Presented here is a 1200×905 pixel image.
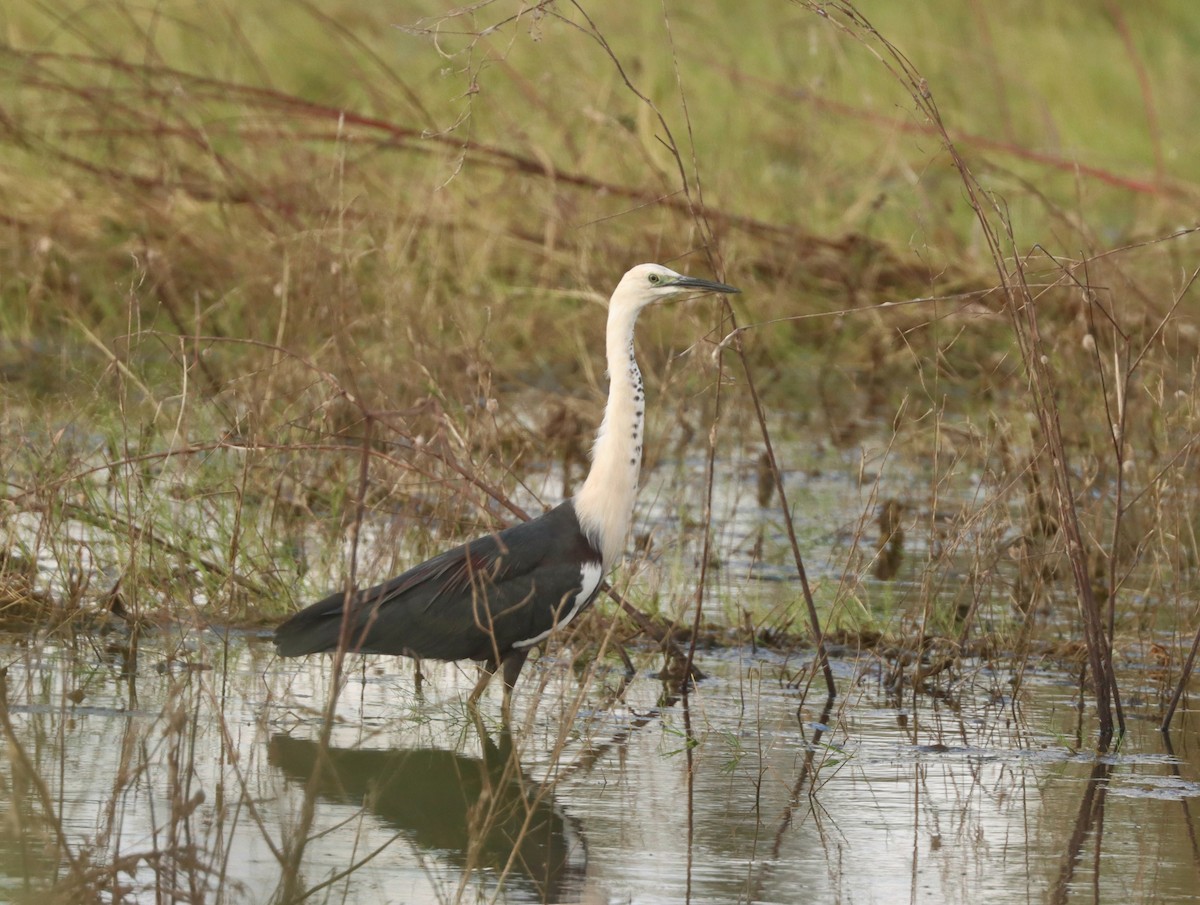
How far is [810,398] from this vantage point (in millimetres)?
10594

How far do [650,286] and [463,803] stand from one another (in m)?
1.74

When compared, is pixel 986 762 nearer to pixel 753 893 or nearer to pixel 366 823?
pixel 753 893

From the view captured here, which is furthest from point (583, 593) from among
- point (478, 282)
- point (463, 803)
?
point (478, 282)

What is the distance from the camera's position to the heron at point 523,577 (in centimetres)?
503

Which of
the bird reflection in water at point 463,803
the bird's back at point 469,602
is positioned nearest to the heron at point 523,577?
the bird's back at point 469,602

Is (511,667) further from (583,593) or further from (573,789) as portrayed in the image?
(573,789)

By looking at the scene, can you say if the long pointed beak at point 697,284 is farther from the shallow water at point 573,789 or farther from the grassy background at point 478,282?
the shallow water at point 573,789

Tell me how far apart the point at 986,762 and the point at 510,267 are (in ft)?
21.1

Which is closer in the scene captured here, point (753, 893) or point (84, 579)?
point (753, 893)

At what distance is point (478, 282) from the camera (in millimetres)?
10367

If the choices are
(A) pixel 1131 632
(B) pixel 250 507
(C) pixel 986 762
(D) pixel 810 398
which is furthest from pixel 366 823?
(D) pixel 810 398

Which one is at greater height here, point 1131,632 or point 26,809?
point 1131,632

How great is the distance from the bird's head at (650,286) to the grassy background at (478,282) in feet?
1.04

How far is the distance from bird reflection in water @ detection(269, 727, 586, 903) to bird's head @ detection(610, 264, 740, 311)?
1.31 metres
